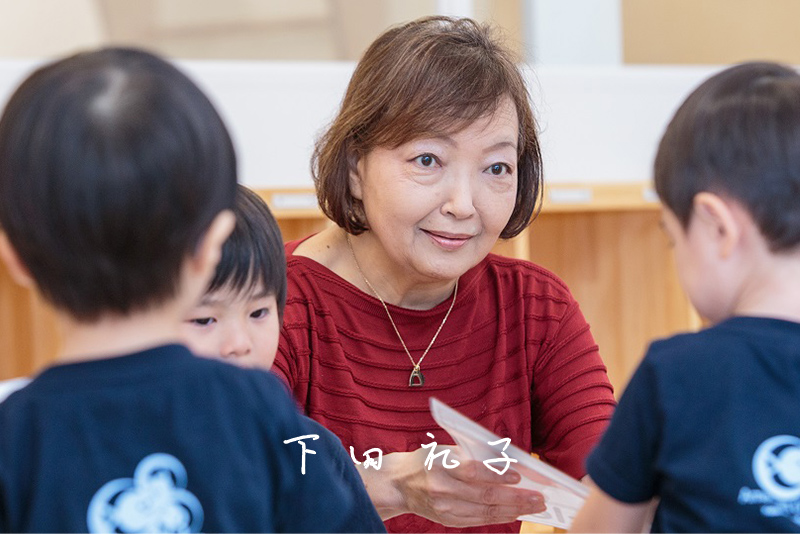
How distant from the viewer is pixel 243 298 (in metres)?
1.14

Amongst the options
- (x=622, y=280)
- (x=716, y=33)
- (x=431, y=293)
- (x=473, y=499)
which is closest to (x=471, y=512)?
(x=473, y=499)

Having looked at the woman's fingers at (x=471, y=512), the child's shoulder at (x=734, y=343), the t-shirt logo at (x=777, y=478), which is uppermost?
the child's shoulder at (x=734, y=343)

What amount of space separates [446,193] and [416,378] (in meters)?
0.30

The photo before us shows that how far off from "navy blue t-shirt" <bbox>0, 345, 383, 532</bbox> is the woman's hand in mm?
497

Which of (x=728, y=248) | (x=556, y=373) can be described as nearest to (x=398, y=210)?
(x=556, y=373)

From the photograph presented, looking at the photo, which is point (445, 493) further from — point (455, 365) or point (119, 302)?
point (119, 302)

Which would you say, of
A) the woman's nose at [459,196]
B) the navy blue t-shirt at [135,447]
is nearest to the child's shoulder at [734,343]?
the navy blue t-shirt at [135,447]

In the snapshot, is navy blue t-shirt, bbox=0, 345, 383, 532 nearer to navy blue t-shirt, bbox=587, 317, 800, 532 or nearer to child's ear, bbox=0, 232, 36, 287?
child's ear, bbox=0, 232, 36, 287

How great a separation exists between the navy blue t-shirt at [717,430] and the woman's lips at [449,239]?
0.63 meters

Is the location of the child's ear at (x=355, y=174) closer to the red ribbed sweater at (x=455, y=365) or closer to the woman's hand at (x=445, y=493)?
the red ribbed sweater at (x=455, y=365)

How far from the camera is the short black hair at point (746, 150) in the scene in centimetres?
91

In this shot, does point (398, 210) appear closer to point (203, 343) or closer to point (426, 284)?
point (426, 284)

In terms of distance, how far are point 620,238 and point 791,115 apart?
6.27 feet

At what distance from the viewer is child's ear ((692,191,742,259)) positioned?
91 centimetres
